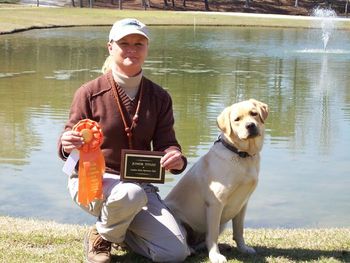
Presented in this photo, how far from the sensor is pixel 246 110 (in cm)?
460

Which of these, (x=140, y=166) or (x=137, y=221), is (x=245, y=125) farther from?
(x=137, y=221)

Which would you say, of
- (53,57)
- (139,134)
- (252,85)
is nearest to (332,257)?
(139,134)

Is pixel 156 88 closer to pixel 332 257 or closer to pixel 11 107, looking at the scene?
pixel 332 257

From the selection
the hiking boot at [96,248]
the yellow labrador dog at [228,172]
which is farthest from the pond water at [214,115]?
the yellow labrador dog at [228,172]

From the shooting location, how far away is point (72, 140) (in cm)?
442

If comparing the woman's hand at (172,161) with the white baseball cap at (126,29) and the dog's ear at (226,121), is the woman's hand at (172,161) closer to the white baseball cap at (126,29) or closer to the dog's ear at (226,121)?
the dog's ear at (226,121)

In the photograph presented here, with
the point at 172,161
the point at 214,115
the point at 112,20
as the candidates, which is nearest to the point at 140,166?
the point at 172,161

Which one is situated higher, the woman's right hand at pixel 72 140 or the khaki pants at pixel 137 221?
the woman's right hand at pixel 72 140

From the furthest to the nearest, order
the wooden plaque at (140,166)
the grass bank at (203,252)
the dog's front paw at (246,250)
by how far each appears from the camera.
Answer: the dog's front paw at (246,250) → the grass bank at (203,252) → the wooden plaque at (140,166)

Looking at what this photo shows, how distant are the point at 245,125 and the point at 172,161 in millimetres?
562

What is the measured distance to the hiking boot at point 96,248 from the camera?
15.0 feet

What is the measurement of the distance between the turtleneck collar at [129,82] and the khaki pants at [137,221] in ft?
2.06

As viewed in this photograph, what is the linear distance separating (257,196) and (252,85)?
9.64m

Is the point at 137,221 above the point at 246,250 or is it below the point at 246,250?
above
